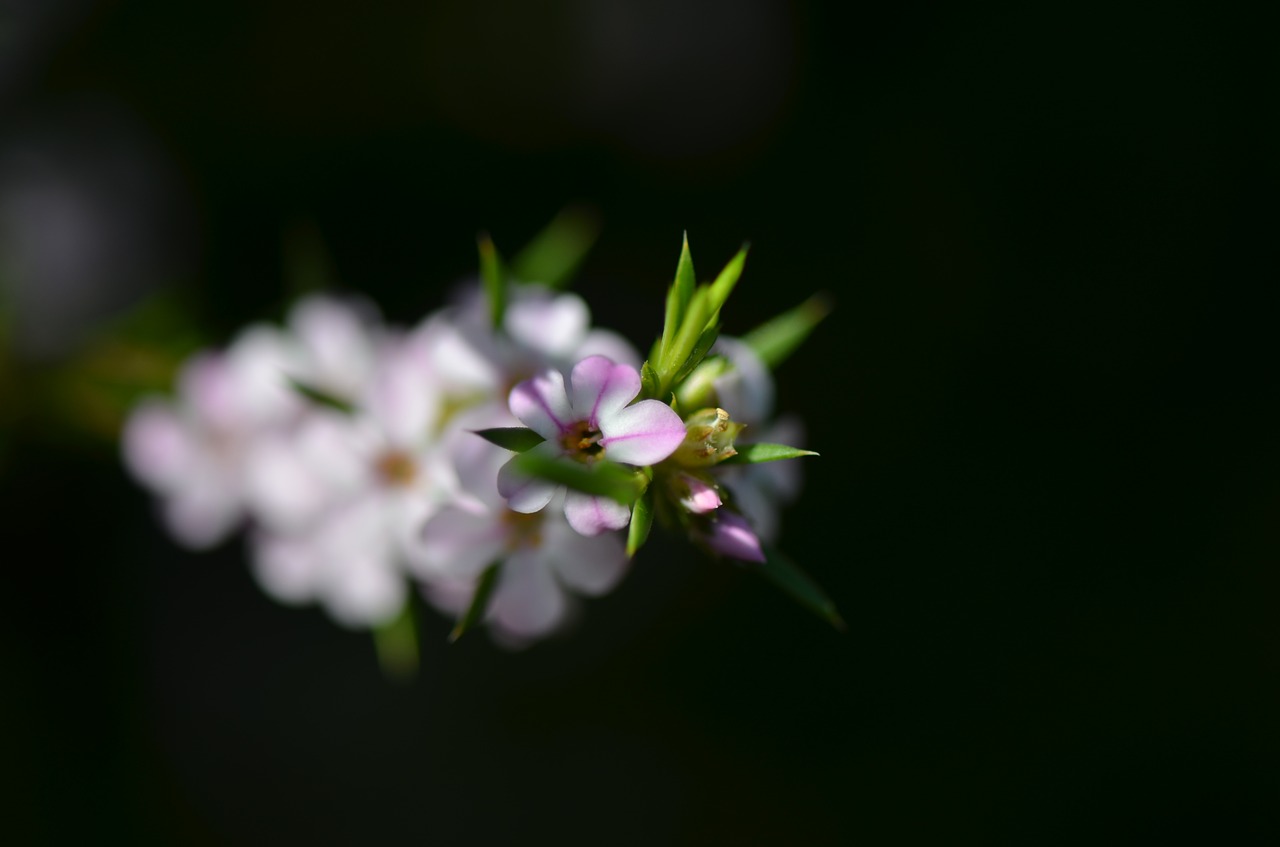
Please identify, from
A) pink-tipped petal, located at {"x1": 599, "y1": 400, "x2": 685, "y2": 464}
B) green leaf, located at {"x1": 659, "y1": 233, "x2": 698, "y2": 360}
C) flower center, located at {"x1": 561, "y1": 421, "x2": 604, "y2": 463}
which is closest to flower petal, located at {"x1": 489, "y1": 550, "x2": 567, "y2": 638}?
flower center, located at {"x1": 561, "y1": 421, "x2": 604, "y2": 463}

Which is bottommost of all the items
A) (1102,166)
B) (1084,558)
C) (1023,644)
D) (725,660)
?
(725,660)

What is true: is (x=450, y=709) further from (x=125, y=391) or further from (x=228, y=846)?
(x=125, y=391)

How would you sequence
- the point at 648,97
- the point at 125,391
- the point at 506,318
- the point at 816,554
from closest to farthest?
1. the point at 506,318
2. the point at 125,391
3. the point at 816,554
4. the point at 648,97

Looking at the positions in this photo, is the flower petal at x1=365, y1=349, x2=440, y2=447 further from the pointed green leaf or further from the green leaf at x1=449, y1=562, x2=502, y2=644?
the pointed green leaf

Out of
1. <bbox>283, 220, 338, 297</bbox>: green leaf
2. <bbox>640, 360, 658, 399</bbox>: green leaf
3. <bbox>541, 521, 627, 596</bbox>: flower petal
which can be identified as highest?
<bbox>283, 220, 338, 297</bbox>: green leaf

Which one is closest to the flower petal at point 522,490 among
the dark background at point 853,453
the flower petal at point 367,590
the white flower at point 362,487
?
the white flower at point 362,487

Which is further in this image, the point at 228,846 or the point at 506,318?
the point at 228,846

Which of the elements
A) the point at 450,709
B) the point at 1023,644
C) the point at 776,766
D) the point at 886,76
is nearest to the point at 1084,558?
the point at 1023,644
